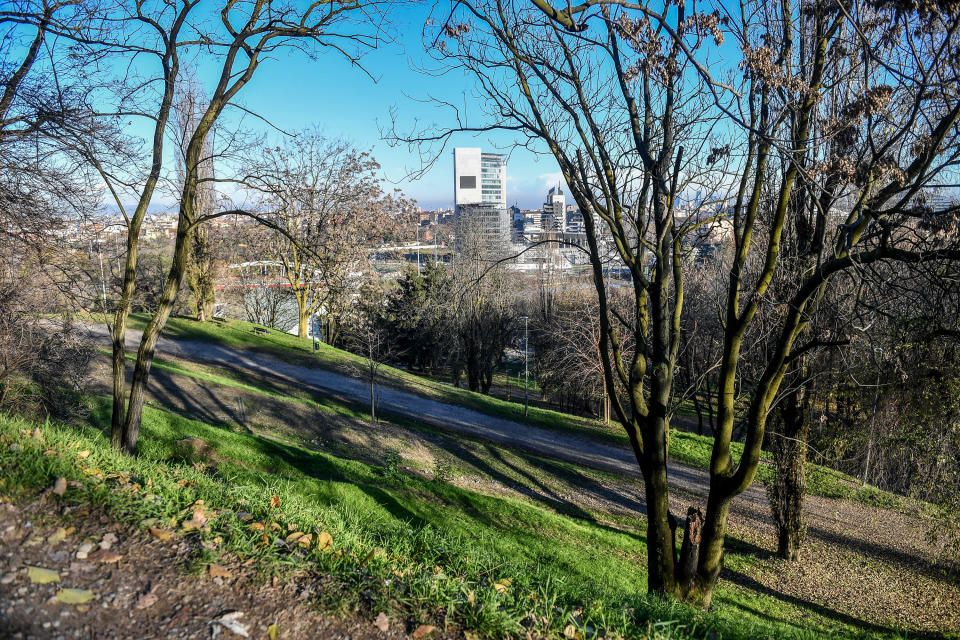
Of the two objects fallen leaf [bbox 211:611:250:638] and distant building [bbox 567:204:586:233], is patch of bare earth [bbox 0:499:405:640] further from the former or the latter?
distant building [bbox 567:204:586:233]

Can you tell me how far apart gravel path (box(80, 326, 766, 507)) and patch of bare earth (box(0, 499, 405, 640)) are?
1525cm

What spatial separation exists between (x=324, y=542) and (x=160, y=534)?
90cm

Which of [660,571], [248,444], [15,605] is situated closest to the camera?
[15,605]

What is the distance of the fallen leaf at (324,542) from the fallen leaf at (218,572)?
0.55 meters

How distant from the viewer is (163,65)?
675cm

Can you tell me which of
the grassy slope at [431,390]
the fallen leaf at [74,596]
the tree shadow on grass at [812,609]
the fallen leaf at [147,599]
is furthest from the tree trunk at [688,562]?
the grassy slope at [431,390]

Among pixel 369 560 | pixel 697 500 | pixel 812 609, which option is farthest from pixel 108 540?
pixel 697 500

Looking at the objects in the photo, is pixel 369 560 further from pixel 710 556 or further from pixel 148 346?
pixel 148 346

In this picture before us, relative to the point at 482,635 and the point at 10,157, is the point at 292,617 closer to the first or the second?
the point at 482,635

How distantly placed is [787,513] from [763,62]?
9225mm

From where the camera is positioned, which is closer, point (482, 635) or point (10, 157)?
point (482, 635)

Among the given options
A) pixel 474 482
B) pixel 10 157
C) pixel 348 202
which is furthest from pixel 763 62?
pixel 348 202

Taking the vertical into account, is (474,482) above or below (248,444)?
below

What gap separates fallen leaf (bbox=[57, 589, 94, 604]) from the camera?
2.50 m
